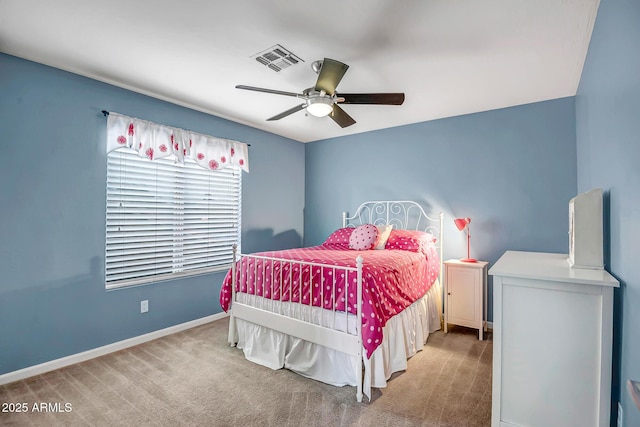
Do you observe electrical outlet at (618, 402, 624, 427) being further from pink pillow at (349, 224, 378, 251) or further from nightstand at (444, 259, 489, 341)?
pink pillow at (349, 224, 378, 251)

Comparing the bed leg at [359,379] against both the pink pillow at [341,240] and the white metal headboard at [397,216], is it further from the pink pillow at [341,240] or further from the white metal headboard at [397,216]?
the white metal headboard at [397,216]

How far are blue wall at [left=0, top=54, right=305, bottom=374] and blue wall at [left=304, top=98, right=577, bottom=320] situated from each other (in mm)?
2756

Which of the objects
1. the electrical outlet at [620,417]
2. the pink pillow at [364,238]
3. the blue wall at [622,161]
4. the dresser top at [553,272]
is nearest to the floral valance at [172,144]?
the pink pillow at [364,238]

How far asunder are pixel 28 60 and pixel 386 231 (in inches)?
146

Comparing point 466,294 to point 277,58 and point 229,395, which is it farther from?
point 277,58

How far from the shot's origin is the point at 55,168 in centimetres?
255

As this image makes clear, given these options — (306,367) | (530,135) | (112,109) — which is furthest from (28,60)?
(530,135)

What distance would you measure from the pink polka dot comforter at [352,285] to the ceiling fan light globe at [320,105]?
122 centimetres

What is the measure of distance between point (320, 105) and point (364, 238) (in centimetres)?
179

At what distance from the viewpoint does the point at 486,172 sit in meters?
3.51

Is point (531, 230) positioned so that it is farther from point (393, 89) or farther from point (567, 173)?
point (393, 89)

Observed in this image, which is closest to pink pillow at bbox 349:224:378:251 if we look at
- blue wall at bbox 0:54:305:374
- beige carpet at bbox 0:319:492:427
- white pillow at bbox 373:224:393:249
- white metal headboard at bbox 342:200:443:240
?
white pillow at bbox 373:224:393:249

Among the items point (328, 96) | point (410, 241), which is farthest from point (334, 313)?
point (328, 96)

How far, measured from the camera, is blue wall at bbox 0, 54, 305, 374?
2340mm
